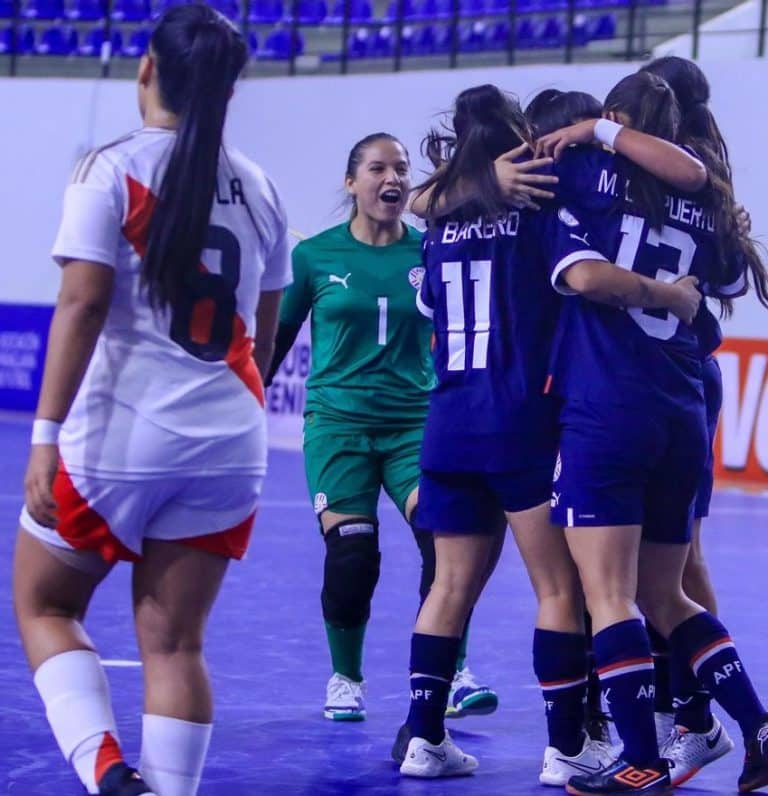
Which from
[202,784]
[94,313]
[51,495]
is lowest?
[202,784]

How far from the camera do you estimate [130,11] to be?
60.3 feet

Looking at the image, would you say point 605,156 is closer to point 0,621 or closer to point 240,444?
point 240,444

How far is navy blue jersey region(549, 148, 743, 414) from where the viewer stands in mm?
3736

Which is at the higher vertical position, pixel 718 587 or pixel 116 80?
pixel 116 80

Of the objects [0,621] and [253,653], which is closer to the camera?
[253,653]

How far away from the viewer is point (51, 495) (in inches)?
113

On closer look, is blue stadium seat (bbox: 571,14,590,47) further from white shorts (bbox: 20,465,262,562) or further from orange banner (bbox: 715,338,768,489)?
white shorts (bbox: 20,465,262,562)

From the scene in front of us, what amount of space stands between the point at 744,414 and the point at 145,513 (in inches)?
380

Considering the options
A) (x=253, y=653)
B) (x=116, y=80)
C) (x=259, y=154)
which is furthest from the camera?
(x=116, y=80)

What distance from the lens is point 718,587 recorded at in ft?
23.6

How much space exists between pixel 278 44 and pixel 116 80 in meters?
1.93

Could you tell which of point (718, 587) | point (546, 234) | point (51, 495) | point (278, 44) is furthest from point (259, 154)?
point (51, 495)

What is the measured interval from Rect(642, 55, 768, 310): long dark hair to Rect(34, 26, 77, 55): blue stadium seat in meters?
15.4

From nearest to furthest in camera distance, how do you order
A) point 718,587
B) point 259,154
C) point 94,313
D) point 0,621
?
point 94,313 < point 0,621 < point 718,587 < point 259,154
